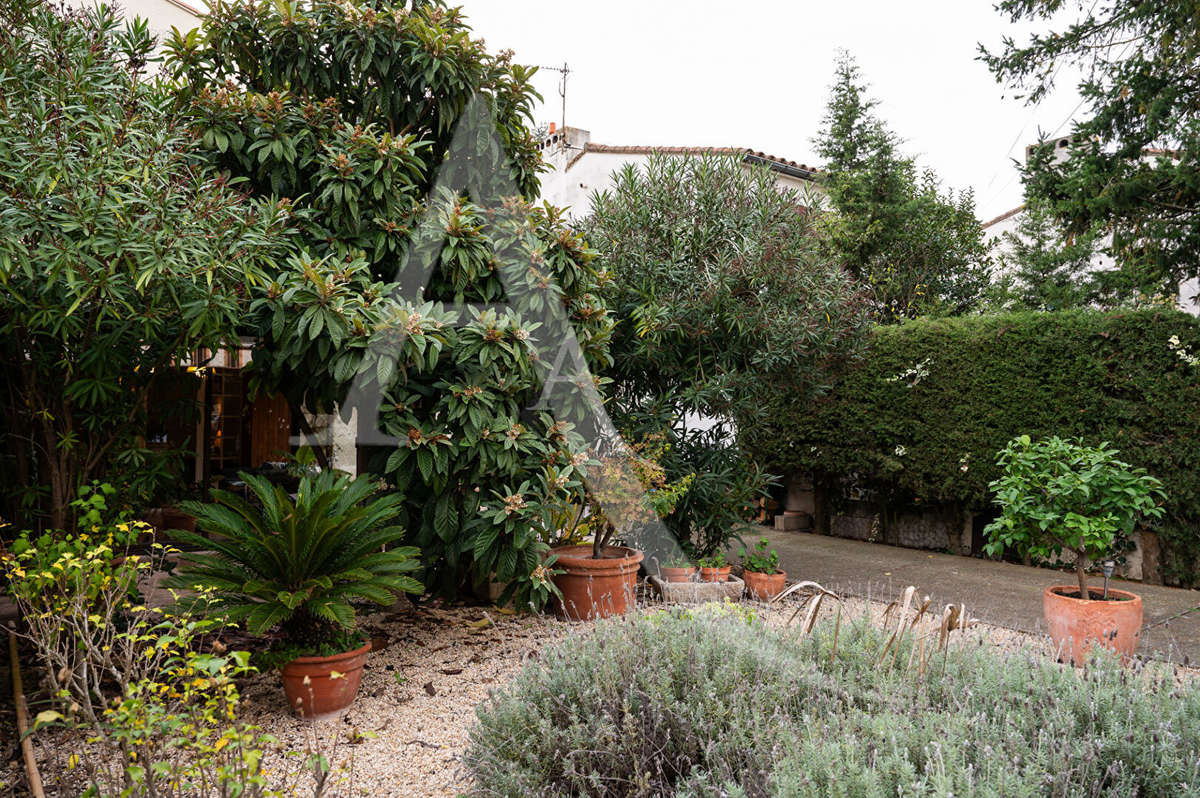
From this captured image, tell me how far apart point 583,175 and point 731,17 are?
4.01 m

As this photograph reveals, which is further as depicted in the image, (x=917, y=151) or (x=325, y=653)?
(x=917, y=151)

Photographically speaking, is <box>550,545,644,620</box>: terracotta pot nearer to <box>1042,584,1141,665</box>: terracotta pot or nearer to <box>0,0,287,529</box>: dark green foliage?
<box>0,0,287,529</box>: dark green foliage

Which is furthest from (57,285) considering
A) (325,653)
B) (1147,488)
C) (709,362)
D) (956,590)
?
(956,590)

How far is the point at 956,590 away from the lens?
6.19 metres

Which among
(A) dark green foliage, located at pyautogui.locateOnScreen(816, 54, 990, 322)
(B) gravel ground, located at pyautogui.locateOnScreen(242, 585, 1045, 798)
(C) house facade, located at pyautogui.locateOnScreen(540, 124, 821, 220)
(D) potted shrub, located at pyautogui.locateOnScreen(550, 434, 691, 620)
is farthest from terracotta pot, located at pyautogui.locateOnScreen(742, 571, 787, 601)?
(C) house facade, located at pyautogui.locateOnScreen(540, 124, 821, 220)

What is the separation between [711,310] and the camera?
18.7ft

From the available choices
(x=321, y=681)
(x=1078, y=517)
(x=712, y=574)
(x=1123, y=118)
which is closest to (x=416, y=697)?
(x=321, y=681)

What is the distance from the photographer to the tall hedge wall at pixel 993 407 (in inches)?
251

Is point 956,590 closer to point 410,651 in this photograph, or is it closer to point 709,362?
point 709,362

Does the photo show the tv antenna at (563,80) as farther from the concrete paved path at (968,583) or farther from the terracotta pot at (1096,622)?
the terracotta pot at (1096,622)

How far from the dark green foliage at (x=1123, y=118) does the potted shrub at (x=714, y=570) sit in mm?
4067

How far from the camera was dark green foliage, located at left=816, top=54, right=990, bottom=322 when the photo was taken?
11352mm

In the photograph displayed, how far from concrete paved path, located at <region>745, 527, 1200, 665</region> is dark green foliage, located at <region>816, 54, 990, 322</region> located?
184 inches

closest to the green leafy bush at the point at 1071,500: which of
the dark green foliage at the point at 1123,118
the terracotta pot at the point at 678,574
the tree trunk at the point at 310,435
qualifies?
the terracotta pot at the point at 678,574
